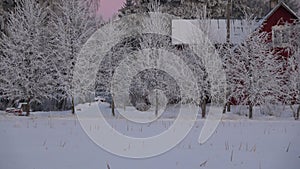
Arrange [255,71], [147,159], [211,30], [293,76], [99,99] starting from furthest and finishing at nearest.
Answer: [99,99]
[211,30]
[293,76]
[255,71]
[147,159]

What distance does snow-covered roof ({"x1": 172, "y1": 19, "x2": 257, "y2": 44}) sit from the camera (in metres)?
20.5

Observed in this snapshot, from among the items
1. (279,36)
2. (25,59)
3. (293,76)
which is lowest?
(293,76)

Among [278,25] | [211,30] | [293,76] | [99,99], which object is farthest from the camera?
[99,99]

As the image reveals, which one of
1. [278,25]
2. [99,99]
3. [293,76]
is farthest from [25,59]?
[278,25]

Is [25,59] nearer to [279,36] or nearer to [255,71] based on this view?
[255,71]

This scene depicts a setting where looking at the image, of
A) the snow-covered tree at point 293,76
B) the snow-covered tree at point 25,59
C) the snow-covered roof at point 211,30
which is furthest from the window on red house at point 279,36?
the snow-covered tree at point 25,59

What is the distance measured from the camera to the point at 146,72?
21781 millimetres

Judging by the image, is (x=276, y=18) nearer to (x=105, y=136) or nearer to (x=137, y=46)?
(x=137, y=46)

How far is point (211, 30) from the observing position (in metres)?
22.2

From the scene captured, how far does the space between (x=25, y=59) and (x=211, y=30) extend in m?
11.5

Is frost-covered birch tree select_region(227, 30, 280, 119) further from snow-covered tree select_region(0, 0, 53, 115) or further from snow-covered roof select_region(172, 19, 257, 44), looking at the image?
snow-covered tree select_region(0, 0, 53, 115)

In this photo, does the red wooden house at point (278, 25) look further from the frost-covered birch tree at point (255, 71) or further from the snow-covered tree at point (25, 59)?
the snow-covered tree at point (25, 59)

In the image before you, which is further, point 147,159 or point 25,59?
point 25,59

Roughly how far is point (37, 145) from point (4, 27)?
19983 mm
